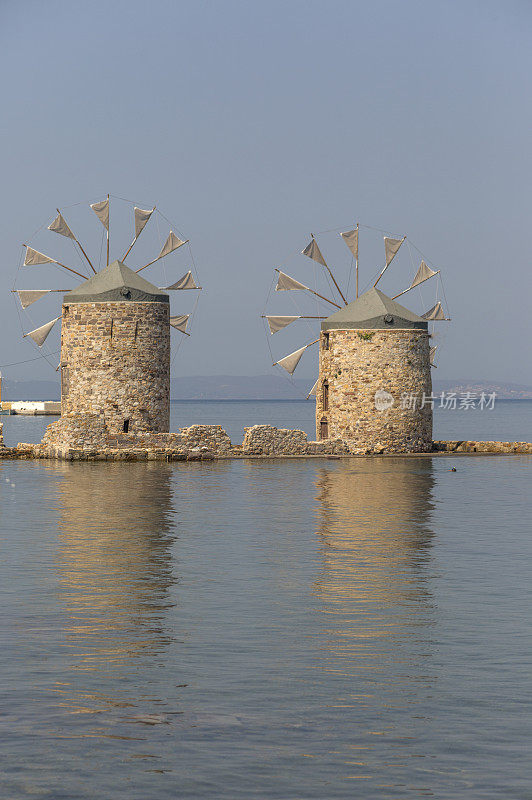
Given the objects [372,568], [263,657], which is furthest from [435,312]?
[263,657]

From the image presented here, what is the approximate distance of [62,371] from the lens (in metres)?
34.7

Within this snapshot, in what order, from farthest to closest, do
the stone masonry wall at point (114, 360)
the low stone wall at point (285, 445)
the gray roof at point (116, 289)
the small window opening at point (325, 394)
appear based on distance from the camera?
the small window opening at point (325, 394)
the low stone wall at point (285, 445)
the gray roof at point (116, 289)
the stone masonry wall at point (114, 360)

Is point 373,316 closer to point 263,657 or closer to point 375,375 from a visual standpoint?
point 375,375

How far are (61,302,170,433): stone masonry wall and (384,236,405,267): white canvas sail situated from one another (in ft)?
28.8

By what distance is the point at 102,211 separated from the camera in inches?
1451

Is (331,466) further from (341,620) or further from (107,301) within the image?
(341,620)

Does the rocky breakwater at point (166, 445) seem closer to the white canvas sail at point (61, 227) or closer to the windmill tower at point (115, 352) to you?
the windmill tower at point (115, 352)

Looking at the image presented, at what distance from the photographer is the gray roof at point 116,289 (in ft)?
111

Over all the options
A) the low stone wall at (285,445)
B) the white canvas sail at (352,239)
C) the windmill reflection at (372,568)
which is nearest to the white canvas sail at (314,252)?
the white canvas sail at (352,239)

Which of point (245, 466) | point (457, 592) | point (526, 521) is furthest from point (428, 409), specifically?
point (457, 592)

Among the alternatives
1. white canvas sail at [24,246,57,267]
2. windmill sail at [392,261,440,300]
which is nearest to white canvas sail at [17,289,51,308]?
white canvas sail at [24,246,57,267]

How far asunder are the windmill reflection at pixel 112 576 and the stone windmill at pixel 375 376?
9795 millimetres

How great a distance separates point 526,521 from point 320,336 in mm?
15362

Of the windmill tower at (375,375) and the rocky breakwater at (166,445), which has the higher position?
the windmill tower at (375,375)
